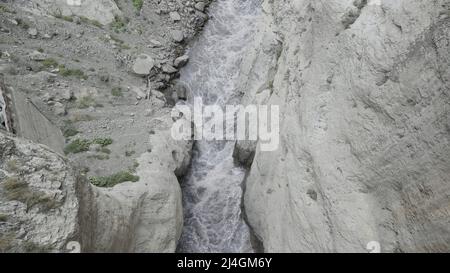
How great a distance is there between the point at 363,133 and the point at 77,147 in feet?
35.3

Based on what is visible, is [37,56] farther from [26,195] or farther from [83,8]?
[26,195]

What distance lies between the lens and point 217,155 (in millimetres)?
16703

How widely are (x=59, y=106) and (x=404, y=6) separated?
13275 millimetres

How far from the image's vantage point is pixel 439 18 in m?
6.88

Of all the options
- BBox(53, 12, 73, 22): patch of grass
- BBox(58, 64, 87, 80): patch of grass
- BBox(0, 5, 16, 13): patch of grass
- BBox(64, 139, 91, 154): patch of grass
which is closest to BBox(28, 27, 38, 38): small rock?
BBox(0, 5, 16, 13): patch of grass

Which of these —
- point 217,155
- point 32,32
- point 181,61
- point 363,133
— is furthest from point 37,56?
point 363,133

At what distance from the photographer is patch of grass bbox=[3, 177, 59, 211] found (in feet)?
23.0

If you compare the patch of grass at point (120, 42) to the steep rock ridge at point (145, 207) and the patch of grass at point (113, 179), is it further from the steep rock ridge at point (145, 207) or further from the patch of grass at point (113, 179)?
the patch of grass at point (113, 179)

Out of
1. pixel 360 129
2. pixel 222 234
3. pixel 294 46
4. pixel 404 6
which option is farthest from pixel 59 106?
pixel 404 6

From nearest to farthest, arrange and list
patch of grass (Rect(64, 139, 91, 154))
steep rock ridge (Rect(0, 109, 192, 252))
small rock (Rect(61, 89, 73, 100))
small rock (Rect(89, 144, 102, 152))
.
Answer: steep rock ridge (Rect(0, 109, 192, 252)), patch of grass (Rect(64, 139, 91, 154)), small rock (Rect(89, 144, 102, 152)), small rock (Rect(61, 89, 73, 100))

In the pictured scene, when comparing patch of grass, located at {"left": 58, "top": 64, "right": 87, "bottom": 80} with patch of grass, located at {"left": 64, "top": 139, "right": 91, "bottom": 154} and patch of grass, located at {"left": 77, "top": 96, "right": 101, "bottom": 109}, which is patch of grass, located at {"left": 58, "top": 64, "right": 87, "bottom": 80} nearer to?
patch of grass, located at {"left": 77, "top": 96, "right": 101, "bottom": 109}

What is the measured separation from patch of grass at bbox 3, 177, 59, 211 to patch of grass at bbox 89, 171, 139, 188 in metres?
5.44

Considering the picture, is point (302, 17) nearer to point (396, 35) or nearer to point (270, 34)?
point (270, 34)

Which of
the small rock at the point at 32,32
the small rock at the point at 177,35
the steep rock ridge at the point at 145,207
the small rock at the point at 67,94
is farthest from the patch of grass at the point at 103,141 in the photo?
the small rock at the point at 177,35
